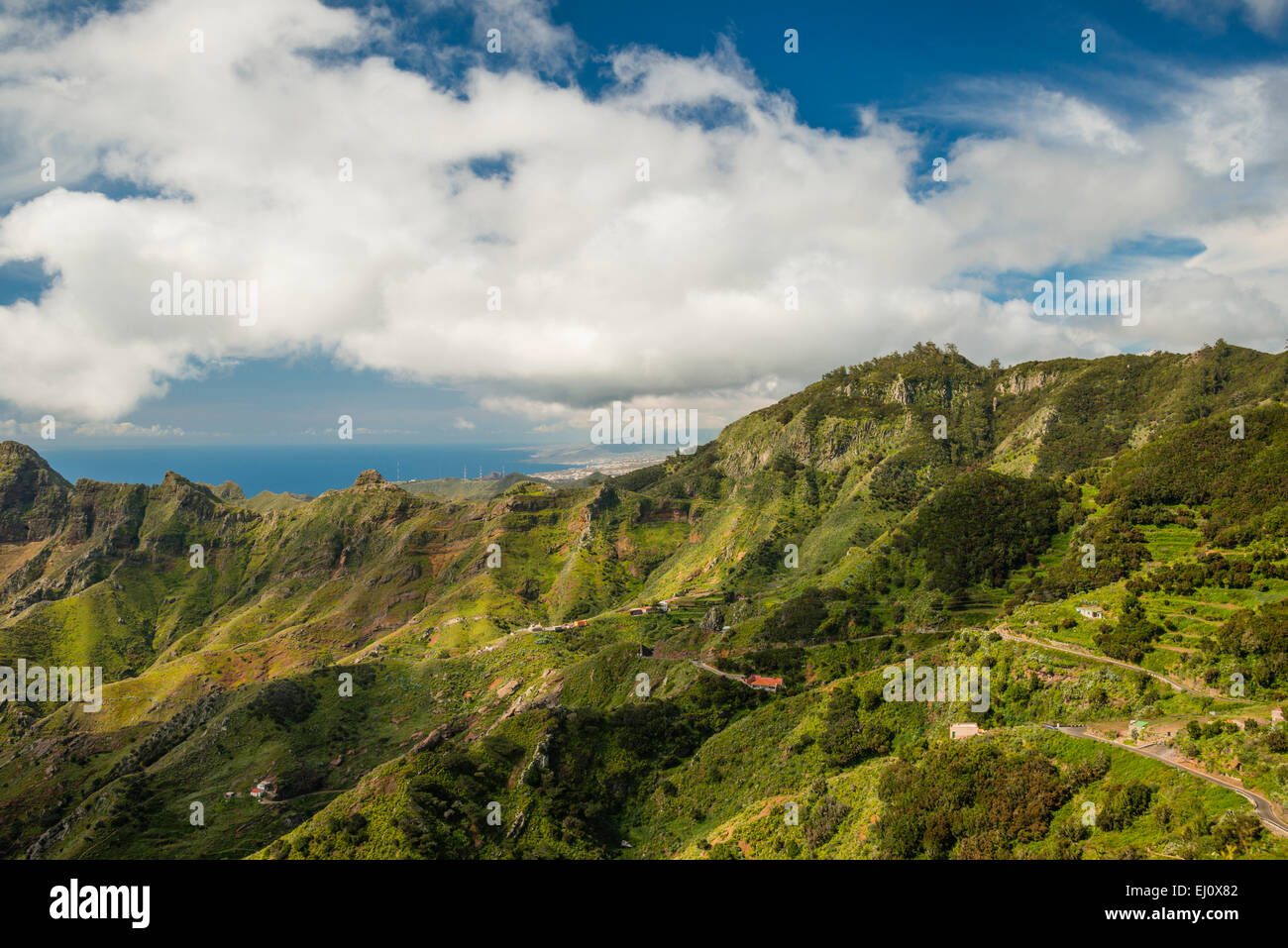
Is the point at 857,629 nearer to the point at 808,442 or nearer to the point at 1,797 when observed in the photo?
the point at 808,442

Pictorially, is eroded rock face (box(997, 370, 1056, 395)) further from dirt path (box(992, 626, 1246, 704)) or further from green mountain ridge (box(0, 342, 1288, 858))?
dirt path (box(992, 626, 1246, 704))

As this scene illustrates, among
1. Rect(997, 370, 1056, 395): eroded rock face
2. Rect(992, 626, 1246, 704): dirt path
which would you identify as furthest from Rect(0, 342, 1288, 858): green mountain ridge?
Rect(997, 370, 1056, 395): eroded rock face

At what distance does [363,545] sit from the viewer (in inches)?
7362

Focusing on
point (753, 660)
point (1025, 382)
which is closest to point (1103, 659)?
point (753, 660)

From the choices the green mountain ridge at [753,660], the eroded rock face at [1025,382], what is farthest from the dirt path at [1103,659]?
the eroded rock face at [1025,382]

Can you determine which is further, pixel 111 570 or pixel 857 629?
pixel 111 570

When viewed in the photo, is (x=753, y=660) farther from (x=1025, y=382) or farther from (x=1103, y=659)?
(x=1025, y=382)

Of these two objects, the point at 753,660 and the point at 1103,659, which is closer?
the point at 1103,659

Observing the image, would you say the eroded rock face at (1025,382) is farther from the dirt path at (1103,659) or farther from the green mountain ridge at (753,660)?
the dirt path at (1103,659)

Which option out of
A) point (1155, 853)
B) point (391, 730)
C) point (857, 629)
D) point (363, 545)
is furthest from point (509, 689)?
point (363, 545)

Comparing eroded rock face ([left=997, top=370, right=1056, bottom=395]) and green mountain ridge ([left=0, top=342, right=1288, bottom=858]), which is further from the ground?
eroded rock face ([left=997, top=370, right=1056, bottom=395])

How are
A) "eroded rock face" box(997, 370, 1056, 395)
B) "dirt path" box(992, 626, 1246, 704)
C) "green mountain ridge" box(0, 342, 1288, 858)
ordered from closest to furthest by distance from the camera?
1. "green mountain ridge" box(0, 342, 1288, 858)
2. "dirt path" box(992, 626, 1246, 704)
3. "eroded rock face" box(997, 370, 1056, 395)

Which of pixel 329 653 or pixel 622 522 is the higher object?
pixel 622 522

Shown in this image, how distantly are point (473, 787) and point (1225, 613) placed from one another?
63356 mm
